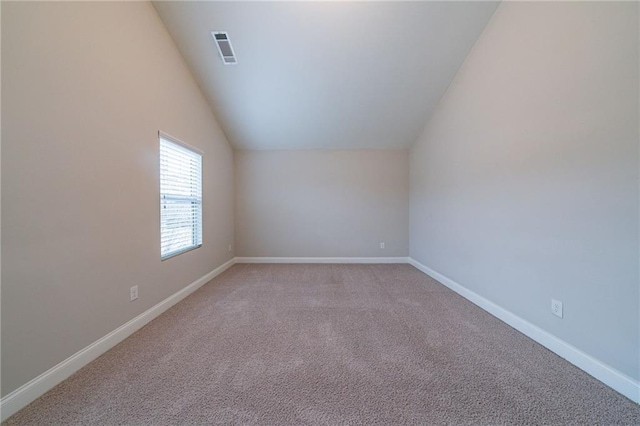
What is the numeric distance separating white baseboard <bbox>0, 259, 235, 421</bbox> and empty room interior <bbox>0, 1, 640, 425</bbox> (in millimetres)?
13

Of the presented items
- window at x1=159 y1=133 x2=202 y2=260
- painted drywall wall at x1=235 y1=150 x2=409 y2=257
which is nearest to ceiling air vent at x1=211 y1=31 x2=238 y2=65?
window at x1=159 y1=133 x2=202 y2=260

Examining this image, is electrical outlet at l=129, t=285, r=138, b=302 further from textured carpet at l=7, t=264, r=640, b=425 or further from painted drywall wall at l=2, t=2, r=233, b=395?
textured carpet at l=7, t=264, r=640, b=425

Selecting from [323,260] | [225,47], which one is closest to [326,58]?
[225,47]

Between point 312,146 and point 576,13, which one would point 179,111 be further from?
point 576,13

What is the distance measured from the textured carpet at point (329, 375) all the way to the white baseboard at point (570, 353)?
0.18 feet

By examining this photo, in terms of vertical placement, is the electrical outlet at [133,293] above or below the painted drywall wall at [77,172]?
below

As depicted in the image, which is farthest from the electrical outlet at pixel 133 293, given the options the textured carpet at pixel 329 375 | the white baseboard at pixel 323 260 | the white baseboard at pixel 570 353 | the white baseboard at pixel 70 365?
the white baseboard at pixel 570 353

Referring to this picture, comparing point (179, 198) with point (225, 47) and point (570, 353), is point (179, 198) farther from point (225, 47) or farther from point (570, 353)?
point (570, 353)

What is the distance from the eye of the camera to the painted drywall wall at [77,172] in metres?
1.23

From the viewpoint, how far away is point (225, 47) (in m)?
2.61

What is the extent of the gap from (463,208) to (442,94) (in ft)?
5.29

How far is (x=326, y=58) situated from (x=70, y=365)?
138 inches

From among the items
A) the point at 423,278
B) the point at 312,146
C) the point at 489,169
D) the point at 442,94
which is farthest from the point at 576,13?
the point at 312,146

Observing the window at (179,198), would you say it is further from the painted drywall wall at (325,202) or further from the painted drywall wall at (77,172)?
the painted drywall wall at (325,202)
